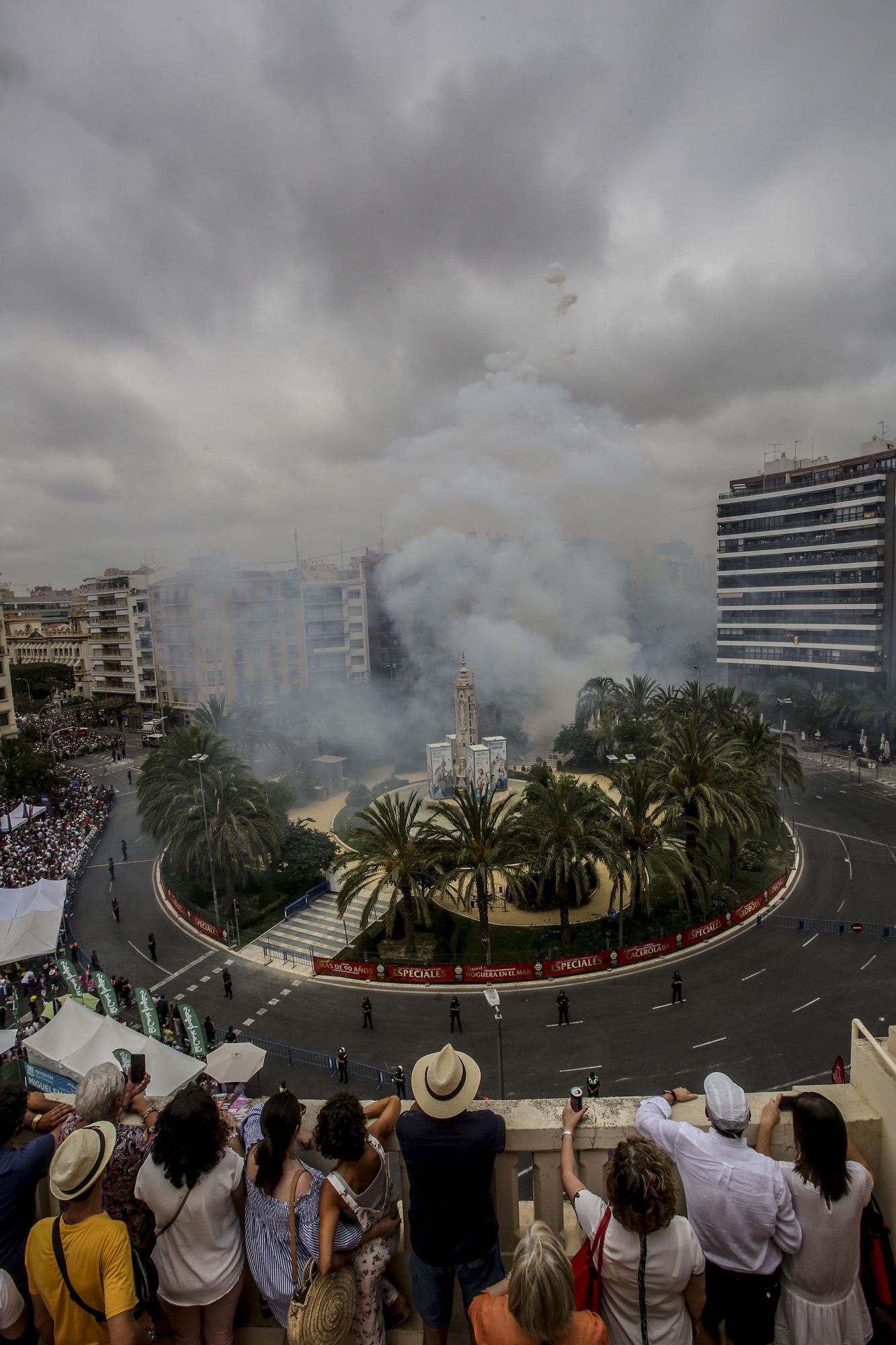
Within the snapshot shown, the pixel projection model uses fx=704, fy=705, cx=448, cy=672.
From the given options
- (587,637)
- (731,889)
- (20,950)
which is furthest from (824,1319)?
(587,637)

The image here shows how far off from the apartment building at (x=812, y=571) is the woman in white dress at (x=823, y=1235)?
62.3 metres

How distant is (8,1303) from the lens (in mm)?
3557

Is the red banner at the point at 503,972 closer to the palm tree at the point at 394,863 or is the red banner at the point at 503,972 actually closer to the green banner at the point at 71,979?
the palm tree at the point at 394,863

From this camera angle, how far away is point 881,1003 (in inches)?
756

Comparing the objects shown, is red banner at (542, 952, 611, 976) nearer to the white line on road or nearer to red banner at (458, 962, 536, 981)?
red banner at (458, 962, 536, 981)

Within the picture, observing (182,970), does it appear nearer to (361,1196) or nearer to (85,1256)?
(85,1256)

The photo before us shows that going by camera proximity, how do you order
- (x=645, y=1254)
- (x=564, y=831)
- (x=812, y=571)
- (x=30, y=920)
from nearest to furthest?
(x=645, y=1254) < (x=30, y=920) < (x=564, y=831) < (x=812, y=571)

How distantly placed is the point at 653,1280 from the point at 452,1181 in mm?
1008

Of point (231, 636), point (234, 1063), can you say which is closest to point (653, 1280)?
point (234, 1063)

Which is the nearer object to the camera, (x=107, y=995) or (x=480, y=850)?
(x=107, y=995)

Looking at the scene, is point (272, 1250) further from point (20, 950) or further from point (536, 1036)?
point (20, 950)

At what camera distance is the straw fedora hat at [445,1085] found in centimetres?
356

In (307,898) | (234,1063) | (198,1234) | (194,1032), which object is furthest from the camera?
(307,898)

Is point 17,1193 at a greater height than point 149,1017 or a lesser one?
greater
